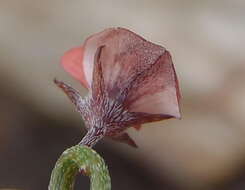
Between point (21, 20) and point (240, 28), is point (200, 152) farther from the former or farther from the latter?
point (21, 20)

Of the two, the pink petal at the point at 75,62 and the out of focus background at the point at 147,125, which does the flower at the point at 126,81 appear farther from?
the out of focus background at the point at 147,125

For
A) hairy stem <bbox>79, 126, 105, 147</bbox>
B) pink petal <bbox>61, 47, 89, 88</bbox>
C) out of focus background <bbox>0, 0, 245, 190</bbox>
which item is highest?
pink petal <bbox>61, 47, 89, 88</bbox>

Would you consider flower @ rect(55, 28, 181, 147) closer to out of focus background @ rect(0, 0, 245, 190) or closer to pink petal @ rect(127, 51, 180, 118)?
pink petal @ rect(127, 51, 180, 118)

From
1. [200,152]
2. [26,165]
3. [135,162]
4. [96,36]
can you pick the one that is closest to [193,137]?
[200,152]

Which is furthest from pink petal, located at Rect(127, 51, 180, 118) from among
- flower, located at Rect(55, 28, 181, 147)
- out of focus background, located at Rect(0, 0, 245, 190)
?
out of focus background, located at Rect(0, 0, 245, 190)

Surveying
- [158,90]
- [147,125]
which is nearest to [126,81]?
[158,90]

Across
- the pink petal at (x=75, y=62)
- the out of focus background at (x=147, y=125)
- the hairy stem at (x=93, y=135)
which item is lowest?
the out of focus background at (x=147, y=125)

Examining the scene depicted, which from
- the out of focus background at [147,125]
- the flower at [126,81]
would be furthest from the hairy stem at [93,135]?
the out of focus background at [147,125]
